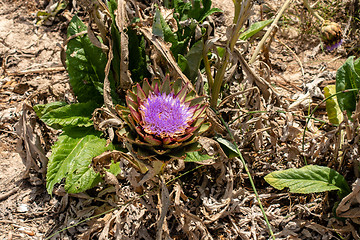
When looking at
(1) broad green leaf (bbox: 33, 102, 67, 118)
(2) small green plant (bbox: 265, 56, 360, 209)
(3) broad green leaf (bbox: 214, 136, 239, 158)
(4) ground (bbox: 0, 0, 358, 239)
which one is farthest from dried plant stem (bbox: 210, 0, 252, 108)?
(1) broad green leaf (bbox: 33, 102, 67, 118)

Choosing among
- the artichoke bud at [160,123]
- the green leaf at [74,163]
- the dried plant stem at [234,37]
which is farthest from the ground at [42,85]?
the artichoke bud at [160,123]

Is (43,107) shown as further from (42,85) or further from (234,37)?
(234,37)

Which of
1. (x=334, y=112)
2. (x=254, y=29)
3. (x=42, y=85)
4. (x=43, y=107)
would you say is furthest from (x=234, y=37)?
(x=42, y=85)

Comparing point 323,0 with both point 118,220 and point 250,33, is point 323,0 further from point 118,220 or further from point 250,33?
point 118,220

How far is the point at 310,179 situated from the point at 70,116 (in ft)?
4.19

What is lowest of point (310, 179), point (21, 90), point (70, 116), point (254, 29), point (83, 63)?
point (21, 90)

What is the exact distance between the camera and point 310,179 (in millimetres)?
1760

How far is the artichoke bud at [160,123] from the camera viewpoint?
147 cm

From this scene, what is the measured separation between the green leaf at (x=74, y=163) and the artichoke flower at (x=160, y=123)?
259 millimetres

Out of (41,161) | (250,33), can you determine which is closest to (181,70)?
(250,33)

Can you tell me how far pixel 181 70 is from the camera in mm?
1955

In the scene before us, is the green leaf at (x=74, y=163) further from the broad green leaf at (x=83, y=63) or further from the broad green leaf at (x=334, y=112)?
the broad green leaf at (x=334, y=112)

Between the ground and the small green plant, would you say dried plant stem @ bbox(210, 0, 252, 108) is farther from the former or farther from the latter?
the small green plant

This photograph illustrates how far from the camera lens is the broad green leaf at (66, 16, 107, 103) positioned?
1957 mm
